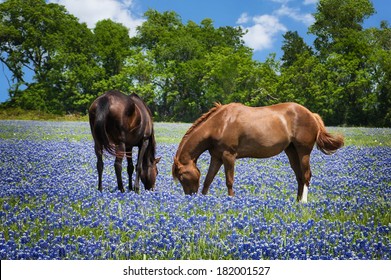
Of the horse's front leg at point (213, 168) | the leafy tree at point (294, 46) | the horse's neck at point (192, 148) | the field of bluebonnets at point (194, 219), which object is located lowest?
the field of bluebonnets at point (194, 219)

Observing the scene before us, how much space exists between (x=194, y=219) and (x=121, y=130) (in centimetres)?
226

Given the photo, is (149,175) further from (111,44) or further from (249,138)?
(111,44)

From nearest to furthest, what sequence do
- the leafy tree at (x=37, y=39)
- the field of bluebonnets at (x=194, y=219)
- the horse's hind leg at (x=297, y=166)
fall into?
the field of bluebonnets at (x=194, y=219)
the horse's hind leg at (x=297, y=166)
the leafy tree at (x=37, y=39)

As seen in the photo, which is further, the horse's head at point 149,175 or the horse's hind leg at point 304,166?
the horse's head at point 149,175

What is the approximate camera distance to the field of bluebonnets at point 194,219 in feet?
13.2

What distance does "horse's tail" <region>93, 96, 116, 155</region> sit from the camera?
6422 mm

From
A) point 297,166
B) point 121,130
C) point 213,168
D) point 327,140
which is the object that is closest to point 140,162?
point 121,130

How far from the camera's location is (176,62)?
16672 mm

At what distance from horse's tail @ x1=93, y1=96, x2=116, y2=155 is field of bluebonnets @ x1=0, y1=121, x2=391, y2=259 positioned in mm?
686

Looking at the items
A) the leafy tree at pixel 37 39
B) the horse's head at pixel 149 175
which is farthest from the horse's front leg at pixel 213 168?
the leafy tree at pixel 37 39

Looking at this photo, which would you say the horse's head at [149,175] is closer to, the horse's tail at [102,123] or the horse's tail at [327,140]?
the horse's tail at [102,123]

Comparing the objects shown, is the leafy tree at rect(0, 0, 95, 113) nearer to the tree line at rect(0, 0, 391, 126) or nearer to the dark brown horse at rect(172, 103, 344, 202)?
the tree line at rect(0, 0, 391, 126)

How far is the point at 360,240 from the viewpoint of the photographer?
168 inches

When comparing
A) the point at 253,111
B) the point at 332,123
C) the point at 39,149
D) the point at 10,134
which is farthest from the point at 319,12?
the point at 10,134
